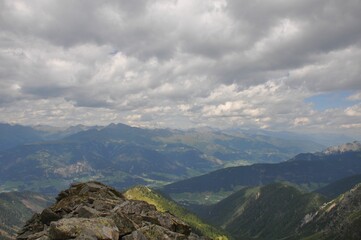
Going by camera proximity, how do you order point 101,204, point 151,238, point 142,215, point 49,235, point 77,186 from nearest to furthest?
point 49,235, point 151,238, point 142,215, point 101,204, point 77,186

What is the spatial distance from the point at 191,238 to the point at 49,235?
24105mm

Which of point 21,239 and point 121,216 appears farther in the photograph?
point 21,239

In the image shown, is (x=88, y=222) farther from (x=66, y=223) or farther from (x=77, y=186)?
(x=77, y=186)

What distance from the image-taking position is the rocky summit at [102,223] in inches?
1695

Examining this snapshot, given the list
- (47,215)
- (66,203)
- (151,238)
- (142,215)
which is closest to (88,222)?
(151,238)

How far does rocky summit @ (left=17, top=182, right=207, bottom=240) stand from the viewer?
141ft

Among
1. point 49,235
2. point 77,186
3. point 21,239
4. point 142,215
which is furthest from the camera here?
point 77,186

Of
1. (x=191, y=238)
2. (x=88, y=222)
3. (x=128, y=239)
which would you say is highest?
(x=88, y=222)

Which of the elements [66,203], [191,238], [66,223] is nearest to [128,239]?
[66,223]

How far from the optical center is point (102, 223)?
45.8 meters

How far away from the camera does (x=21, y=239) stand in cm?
5797

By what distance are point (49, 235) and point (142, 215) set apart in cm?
2093

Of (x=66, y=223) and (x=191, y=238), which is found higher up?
(x=66, y=223)

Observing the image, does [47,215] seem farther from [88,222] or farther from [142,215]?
[88,222]
